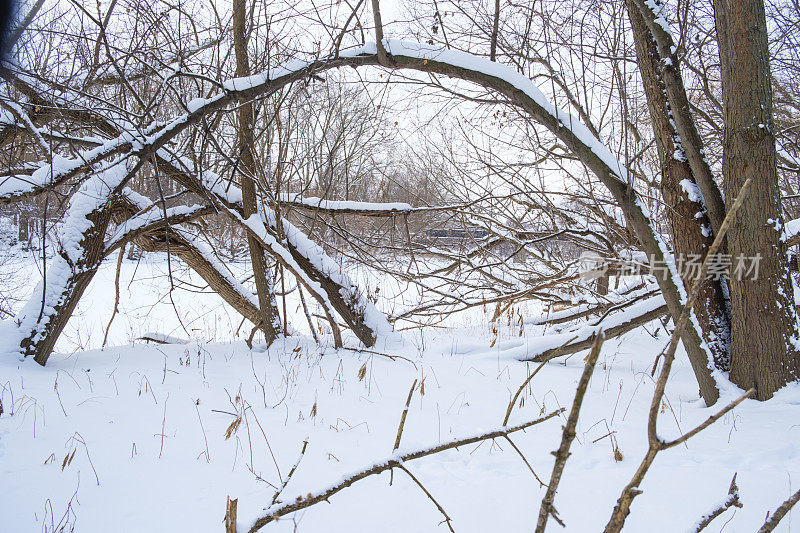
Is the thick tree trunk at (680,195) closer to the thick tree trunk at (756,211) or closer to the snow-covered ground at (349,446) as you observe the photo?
the thick tree trunk at (756,211)

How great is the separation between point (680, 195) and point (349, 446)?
256 cm

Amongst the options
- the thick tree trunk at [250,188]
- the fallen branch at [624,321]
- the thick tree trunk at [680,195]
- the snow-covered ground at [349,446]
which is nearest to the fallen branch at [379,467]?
the snow-covered ground at [349,446]

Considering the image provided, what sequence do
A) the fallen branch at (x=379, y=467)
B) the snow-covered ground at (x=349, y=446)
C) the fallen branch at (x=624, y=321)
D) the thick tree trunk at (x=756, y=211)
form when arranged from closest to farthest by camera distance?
1. the fallen branch at (x=379, y=467)
2. the snow-covered ground at (x=349, y=446)
3. the thick tree trunk at (x=756, y=211)
4. the fallen branch at (x=624, y=321)

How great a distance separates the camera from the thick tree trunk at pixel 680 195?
301 cm

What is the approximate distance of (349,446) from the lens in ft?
7.68

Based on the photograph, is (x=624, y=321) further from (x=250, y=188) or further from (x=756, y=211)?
(x=250, y=188)

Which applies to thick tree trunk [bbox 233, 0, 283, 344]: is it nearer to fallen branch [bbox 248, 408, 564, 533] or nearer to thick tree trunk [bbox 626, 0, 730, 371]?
thick tree trunk [bbox 626, 0, 730, 371]

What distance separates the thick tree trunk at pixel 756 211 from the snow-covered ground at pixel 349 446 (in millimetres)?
244

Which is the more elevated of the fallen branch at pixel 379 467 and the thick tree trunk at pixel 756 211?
the thick tree trunk at pixel 756 211

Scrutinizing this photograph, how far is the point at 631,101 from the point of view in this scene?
4438mm

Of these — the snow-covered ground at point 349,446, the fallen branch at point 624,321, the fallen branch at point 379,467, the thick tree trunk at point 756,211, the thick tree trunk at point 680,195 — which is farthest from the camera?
the fallen branch at point 624,321

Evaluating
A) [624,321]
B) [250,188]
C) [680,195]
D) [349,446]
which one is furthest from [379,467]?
[250,188]

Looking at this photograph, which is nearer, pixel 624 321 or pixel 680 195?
pixel 680 195

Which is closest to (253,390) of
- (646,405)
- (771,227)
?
(646,405)
